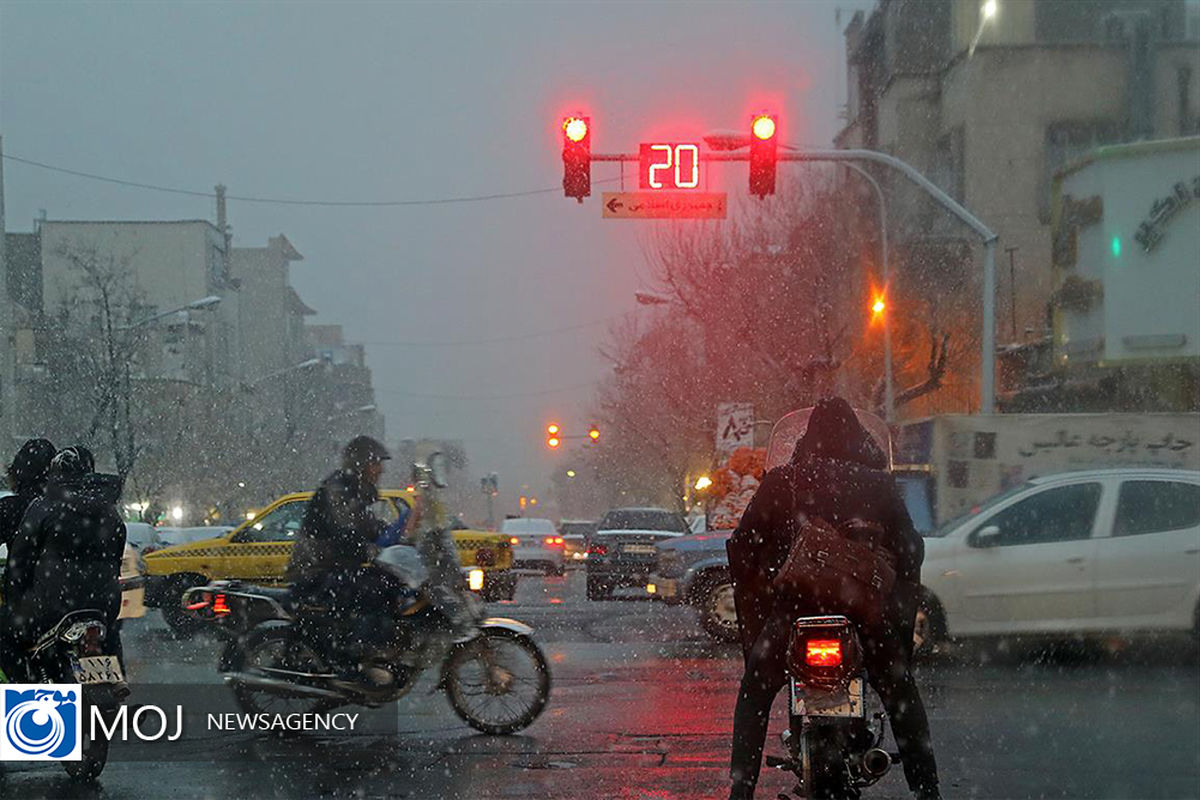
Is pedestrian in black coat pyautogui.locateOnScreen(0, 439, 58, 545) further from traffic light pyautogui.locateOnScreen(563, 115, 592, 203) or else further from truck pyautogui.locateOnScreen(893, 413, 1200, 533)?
truck pyautogui.locateOnScreen(893, 413, 1200, 533)

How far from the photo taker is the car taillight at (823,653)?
5.77 meters

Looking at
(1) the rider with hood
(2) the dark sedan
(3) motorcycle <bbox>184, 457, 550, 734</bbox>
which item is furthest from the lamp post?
(1) the rider with hood

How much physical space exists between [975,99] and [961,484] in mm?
26346

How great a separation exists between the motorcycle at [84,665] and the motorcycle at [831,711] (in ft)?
12.0

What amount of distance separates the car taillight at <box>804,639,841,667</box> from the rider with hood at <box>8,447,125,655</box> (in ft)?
13.0

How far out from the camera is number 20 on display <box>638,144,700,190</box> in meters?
18.3

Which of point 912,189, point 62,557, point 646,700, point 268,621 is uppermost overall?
point 912,189

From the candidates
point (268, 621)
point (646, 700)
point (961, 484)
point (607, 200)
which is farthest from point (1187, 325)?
point (268, 621)

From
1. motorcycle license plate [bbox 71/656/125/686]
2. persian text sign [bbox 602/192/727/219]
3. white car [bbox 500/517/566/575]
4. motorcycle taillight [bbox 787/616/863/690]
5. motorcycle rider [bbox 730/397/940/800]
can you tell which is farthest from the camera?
white car [bbox 500/517/566/575]

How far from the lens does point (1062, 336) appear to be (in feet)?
94.2

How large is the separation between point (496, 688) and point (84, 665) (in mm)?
2792

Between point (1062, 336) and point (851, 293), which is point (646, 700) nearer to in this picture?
point (1062, 336)

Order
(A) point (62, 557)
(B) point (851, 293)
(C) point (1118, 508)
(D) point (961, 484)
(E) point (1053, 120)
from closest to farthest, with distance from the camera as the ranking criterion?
(A) point (62, 557)
(C) point (1118, 508)
(D) point (961, 484)
(B) point (851, 293)
(E) point (1053, 120)

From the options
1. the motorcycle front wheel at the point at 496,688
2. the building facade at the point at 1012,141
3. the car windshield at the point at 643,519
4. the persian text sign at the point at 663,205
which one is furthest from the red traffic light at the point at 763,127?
the building facade at the point at 1012,141
